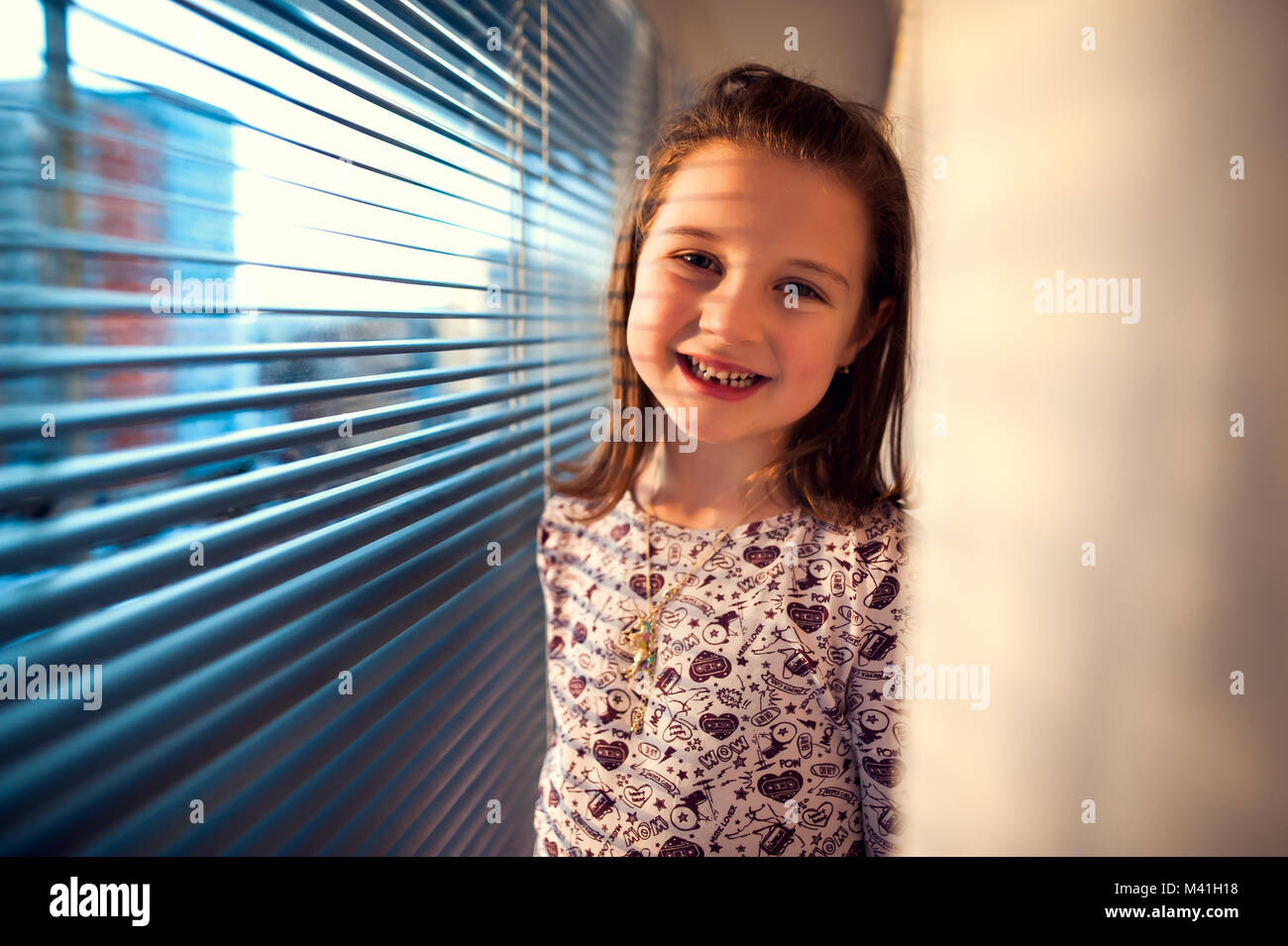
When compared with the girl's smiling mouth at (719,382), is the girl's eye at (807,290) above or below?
above

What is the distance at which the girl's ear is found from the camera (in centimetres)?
93

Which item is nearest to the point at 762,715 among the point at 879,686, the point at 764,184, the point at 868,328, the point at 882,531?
the point at 879,686

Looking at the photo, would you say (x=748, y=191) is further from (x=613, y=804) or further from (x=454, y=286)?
(x=613, y=804)

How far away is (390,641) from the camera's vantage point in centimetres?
89

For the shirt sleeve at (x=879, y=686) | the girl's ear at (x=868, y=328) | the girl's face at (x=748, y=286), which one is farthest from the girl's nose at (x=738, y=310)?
the shirt sleeve at (x=879, y=686)

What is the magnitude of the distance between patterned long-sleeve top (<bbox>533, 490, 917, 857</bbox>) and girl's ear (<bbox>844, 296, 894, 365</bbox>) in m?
0.20

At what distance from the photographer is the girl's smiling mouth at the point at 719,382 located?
34.1 inches

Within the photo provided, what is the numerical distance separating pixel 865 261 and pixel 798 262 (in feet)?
0.43

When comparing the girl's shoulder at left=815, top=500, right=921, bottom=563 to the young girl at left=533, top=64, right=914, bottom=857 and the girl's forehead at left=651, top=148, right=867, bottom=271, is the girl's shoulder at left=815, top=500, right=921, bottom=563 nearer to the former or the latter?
the young girl at left=533, top=64, right=914, bottom=857

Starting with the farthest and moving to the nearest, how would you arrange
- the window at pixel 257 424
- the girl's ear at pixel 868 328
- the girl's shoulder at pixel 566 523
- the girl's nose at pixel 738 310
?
the girl's shoulder at pixel 566 523 → the girl's ear at pixel 868 328 → the girl's nose at pixel 738 310 → the window at pixel 257 424

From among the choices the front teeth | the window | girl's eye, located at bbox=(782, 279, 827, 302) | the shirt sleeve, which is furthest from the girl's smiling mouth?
the window

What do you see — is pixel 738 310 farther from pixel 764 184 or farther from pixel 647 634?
pixel 647 634

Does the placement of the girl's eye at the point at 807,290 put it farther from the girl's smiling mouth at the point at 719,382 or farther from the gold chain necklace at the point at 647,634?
the gold chain necklace at the point at 647,634
